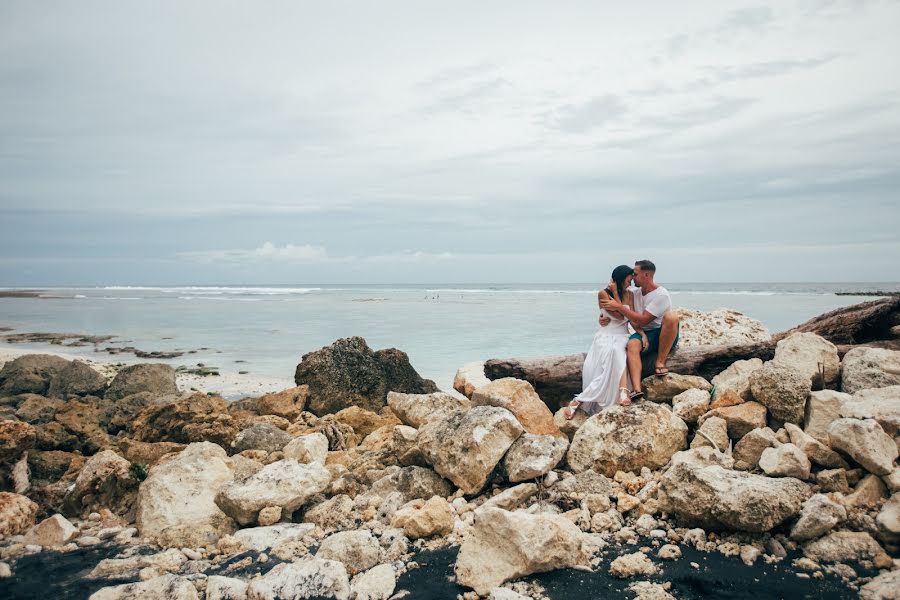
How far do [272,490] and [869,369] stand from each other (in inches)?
274

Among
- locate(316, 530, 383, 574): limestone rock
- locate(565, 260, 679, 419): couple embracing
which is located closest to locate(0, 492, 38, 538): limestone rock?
locate(316, 530, 383, 574): limestone rock

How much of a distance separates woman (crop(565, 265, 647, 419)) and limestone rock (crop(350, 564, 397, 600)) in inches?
141

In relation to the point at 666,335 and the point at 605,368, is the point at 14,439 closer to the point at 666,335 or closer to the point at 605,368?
the point at 605,368

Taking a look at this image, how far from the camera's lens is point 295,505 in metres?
6.05

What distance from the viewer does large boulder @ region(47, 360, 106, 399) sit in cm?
1228

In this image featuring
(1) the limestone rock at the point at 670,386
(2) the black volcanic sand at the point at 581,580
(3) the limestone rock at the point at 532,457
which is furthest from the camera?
(1) the limestone rock at the point at 670,386

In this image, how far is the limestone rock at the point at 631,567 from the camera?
4.64 metres

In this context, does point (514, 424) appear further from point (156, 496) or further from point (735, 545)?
point (156, 496)

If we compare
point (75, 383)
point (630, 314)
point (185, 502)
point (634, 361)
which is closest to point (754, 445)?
point (634, 361)

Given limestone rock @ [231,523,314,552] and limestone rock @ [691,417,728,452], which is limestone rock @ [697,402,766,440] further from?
limestone rock @ [231,523,314,552]

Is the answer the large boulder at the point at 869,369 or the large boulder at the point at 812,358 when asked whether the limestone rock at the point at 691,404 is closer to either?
the large boulder at the point at 812,358

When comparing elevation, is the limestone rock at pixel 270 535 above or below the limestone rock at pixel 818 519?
below

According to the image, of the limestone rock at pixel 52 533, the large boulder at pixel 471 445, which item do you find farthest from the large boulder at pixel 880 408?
the limestone rock at pixel 52 533

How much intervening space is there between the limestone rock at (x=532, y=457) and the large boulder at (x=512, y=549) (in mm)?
1117
